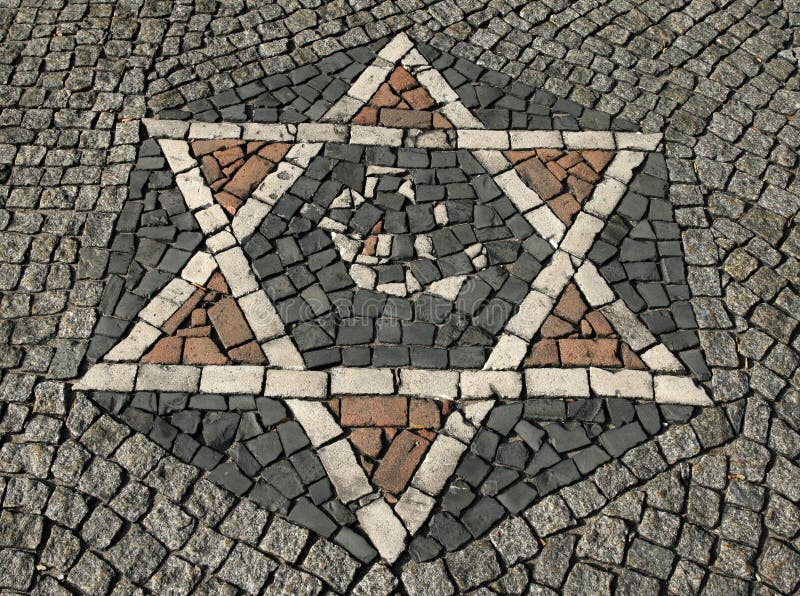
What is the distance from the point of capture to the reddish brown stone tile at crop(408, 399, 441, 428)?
15.2 feet

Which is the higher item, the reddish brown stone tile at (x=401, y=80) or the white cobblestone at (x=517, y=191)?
the reddish brown stone tile at (x=401, y=80)

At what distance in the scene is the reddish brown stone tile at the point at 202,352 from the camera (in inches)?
191

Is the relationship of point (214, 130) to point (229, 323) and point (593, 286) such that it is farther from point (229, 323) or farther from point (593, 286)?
point (593, 286)

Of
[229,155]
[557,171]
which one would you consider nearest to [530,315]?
[557,171]

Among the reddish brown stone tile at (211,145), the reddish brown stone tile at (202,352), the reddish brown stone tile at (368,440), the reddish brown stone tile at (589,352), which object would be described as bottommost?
the reddish brown stone tile at (368,440)

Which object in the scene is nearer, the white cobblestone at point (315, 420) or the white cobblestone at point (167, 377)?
the white cobblestone at point (315, 420)

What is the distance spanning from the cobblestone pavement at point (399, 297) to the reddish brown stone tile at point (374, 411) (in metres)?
0.02

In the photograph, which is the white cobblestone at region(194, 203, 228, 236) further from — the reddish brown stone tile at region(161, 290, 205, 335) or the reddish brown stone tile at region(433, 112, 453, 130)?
the reddish brown stone tile at region(433, 112, 453, 130)

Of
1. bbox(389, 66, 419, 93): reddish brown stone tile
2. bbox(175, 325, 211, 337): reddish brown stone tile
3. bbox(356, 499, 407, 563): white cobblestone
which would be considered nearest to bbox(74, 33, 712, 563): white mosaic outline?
bbox(356, 499, 407, 563): white cobblestone

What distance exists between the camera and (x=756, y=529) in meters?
4.34

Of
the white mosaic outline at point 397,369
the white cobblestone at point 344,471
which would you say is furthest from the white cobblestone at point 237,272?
the white cobblestone at point 344,471

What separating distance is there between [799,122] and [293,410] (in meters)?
4.52

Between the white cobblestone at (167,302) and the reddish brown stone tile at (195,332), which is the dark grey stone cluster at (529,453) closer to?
the reddish brown stone tile at (195,332)

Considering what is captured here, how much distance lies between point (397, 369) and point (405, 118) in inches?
86.6
